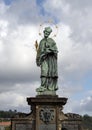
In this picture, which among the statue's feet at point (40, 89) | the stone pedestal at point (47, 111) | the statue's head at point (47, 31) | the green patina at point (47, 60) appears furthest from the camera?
the statue's head at point (47, 31)

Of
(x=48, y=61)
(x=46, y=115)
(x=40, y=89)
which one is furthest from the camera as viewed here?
(x=48, y=61)

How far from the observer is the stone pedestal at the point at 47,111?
93.8 feet

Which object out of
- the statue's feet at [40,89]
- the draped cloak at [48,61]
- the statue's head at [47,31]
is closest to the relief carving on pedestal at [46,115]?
the statue's feet at [40,89]

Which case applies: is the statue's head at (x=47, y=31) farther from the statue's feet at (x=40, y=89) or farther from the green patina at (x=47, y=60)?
the statue's feet at (x=40, y=89)

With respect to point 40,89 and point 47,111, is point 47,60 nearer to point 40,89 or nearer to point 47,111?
point 40,89

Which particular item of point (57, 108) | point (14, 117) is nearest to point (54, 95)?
point (57, 108)

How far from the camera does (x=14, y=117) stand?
2889cm

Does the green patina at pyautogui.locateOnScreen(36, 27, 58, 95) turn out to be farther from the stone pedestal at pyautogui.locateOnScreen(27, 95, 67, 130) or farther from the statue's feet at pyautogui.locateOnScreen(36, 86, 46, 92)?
the stone pedestal at pyautogui.locateOnScreen(27, 95, 67, 130)

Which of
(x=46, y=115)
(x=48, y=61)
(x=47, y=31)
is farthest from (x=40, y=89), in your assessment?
(x=47, y=31)

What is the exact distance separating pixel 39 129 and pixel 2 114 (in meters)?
85.4

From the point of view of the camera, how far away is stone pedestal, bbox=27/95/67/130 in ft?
93.8

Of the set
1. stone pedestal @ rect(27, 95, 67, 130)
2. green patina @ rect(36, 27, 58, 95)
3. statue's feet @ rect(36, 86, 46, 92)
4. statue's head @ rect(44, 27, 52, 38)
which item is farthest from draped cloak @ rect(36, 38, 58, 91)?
stone pedestal @ rect(27, 95, 67, 130)

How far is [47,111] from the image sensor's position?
28.7m

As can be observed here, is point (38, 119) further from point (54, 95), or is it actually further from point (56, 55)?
point (56, 55)
